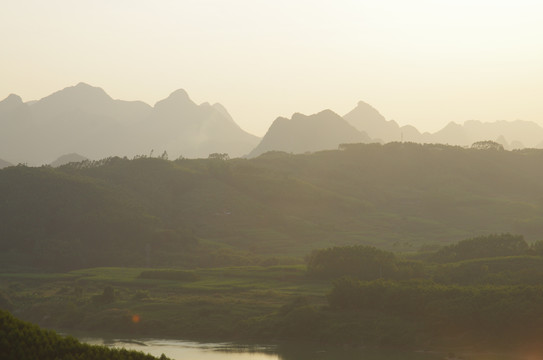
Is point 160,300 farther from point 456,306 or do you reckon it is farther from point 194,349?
point 456,306

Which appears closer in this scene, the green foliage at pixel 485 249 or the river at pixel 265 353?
the river at pixel 265 353

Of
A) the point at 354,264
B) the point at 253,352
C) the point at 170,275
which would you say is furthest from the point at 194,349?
the point at 170,275

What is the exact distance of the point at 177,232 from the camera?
167625 mm

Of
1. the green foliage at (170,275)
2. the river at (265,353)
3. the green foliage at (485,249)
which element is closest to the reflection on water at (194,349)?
the river at (265,353)

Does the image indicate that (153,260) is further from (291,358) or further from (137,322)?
(291,358)

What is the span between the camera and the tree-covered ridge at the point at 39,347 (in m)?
34.8

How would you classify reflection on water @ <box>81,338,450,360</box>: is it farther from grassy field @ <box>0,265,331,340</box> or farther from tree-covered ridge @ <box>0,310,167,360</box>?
tree-covered ridge @ <box>0,310,167,360</box>

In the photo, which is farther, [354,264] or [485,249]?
[485,249]

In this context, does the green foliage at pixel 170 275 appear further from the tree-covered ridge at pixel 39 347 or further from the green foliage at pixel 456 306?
the tree-covered ridge at pixel 39 347

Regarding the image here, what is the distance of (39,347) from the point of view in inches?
1387

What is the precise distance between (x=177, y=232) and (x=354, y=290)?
83755 mm

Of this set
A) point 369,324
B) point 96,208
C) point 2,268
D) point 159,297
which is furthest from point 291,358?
point 96,208

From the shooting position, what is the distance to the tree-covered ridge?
34750mm

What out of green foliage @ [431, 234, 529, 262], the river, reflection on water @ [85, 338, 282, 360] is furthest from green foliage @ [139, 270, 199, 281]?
green foliage @ [431, 234, 529, 262]
